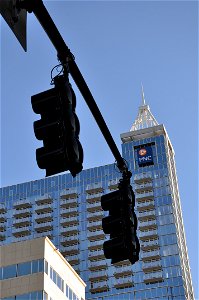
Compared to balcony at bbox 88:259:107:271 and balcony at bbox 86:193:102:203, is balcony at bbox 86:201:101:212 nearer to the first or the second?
balcony at bbox 86:193:102:203

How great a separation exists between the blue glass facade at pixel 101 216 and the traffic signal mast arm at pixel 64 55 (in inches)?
4411

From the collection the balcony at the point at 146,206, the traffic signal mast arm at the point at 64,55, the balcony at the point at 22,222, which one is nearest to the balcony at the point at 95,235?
the balcony at the point at 146,206

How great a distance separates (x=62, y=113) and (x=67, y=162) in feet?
1.67

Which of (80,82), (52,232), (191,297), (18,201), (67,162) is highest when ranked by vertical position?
(18,201)

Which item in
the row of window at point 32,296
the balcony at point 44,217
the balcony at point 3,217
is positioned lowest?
the row of window at point 32,296

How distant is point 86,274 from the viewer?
121812 millimetres

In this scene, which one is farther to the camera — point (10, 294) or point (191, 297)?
point (191, 297)

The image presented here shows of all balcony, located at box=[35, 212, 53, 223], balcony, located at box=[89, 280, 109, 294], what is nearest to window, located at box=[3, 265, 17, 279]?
balcony, located at box=[89, 280, 109, 294]

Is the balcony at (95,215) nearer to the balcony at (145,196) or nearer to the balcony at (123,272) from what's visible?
the balcony at (145,196)

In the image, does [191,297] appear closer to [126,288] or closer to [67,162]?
[126,288]

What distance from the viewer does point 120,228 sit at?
316 inches

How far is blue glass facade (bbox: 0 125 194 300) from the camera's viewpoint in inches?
4660

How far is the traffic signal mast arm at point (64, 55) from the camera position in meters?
5.89

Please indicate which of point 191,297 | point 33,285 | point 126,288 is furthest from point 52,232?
point 33,285
